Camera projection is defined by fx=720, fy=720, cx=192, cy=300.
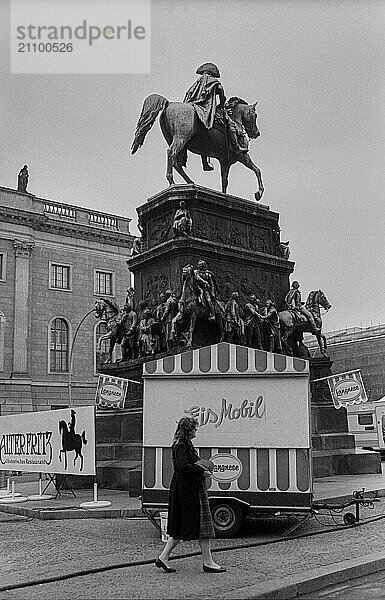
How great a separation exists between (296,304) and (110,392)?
26.3ft

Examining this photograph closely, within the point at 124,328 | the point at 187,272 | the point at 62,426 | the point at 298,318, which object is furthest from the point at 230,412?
the point at 298,318

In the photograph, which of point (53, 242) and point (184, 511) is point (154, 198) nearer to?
point (184, 511)

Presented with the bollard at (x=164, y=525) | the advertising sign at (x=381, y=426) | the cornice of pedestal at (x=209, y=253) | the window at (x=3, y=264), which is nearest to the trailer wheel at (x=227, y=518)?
the bollard at (x=164, y=525)

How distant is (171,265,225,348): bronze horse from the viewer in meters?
18.8

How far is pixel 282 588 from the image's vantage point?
743 cm

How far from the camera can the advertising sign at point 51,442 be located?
14836 millimetres

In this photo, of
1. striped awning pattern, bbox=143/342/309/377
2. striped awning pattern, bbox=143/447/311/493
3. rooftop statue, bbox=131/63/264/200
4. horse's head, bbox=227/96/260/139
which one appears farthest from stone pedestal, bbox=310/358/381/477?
horse's head, bbox=227/96/260/139

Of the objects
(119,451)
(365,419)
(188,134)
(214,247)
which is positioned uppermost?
(188,134)

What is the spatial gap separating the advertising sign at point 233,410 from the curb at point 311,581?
2.47 meters

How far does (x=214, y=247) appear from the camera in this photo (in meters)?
20.5

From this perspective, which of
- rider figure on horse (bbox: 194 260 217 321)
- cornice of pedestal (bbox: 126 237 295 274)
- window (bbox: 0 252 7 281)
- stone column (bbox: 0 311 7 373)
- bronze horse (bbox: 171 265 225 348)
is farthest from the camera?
window (bbox: 0 252 7 281)

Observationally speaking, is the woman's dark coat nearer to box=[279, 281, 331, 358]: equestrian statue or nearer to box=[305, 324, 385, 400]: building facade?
box=[279, 281, 331, 358]: equestrian statue

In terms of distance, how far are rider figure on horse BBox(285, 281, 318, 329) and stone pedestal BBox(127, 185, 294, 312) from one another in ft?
1.33

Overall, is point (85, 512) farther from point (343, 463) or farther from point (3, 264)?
point (3, 264)
